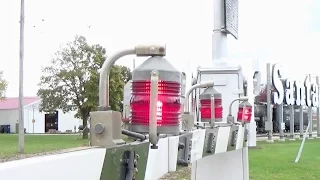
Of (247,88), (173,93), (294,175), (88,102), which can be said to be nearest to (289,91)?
(88,102)

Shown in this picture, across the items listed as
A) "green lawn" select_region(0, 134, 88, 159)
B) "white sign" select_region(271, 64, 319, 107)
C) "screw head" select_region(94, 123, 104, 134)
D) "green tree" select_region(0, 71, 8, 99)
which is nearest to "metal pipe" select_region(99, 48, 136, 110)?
"screw head" select_region(94, 123, 104, 134)

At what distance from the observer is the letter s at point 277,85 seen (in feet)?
97.7

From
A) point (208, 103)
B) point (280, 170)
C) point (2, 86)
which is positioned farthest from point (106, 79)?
point (2, 86)

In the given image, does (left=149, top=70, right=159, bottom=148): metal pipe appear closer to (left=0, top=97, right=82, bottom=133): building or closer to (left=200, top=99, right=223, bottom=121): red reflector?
(left=200, top=99, right=223, bottom=121): red reflector

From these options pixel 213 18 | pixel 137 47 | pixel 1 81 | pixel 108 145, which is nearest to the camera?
pixel 108 145

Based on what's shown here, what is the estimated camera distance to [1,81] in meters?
48.4

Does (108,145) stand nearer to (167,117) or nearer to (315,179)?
(167,117)

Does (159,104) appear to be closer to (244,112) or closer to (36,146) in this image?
(244,112)

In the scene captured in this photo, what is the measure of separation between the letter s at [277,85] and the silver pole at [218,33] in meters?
23.4

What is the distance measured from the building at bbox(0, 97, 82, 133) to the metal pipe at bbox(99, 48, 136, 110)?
7536cm

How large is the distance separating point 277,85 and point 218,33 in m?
24.0

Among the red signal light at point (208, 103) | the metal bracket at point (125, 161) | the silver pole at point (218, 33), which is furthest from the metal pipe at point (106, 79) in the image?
the silver pole at point (218, 33)

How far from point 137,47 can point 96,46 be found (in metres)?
40.3

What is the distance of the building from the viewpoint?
76500mm
